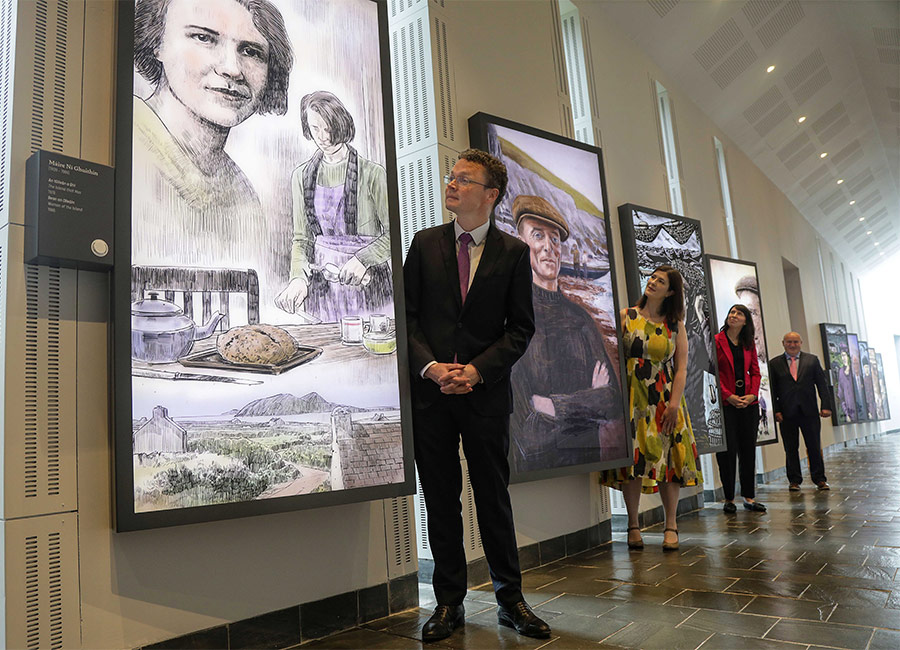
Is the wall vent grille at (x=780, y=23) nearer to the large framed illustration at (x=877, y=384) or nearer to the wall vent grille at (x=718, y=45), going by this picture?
the wall vent grille at (x=718, y=45)

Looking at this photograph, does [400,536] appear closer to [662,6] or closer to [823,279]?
→ [662,6]

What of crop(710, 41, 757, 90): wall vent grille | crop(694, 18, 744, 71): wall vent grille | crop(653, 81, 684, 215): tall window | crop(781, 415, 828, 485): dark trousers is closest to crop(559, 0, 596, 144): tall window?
crop(653, 81, 684, 215): tall window

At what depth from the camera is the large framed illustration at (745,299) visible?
7594 mm

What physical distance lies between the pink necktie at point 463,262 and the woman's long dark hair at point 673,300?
75.0 inches

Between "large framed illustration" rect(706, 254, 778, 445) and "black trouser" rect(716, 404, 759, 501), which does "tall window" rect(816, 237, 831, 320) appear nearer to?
"large framed illustration" rect(706, 254, 778, 445)

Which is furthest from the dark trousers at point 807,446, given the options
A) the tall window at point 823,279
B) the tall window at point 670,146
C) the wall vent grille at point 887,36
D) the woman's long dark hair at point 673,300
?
the tall window at point 823,279

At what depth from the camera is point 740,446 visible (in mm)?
6145

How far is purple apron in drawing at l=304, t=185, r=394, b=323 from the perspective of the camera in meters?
2.94

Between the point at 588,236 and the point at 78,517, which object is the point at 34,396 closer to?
the point at 78,517

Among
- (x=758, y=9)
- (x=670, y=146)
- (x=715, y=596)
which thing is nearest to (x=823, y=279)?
(x=758, y=9)

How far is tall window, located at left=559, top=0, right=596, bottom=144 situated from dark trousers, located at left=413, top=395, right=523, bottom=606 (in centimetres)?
358

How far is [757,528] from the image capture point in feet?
16.3

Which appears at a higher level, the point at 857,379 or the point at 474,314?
the point at 474,314

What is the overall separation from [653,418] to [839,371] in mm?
12811
